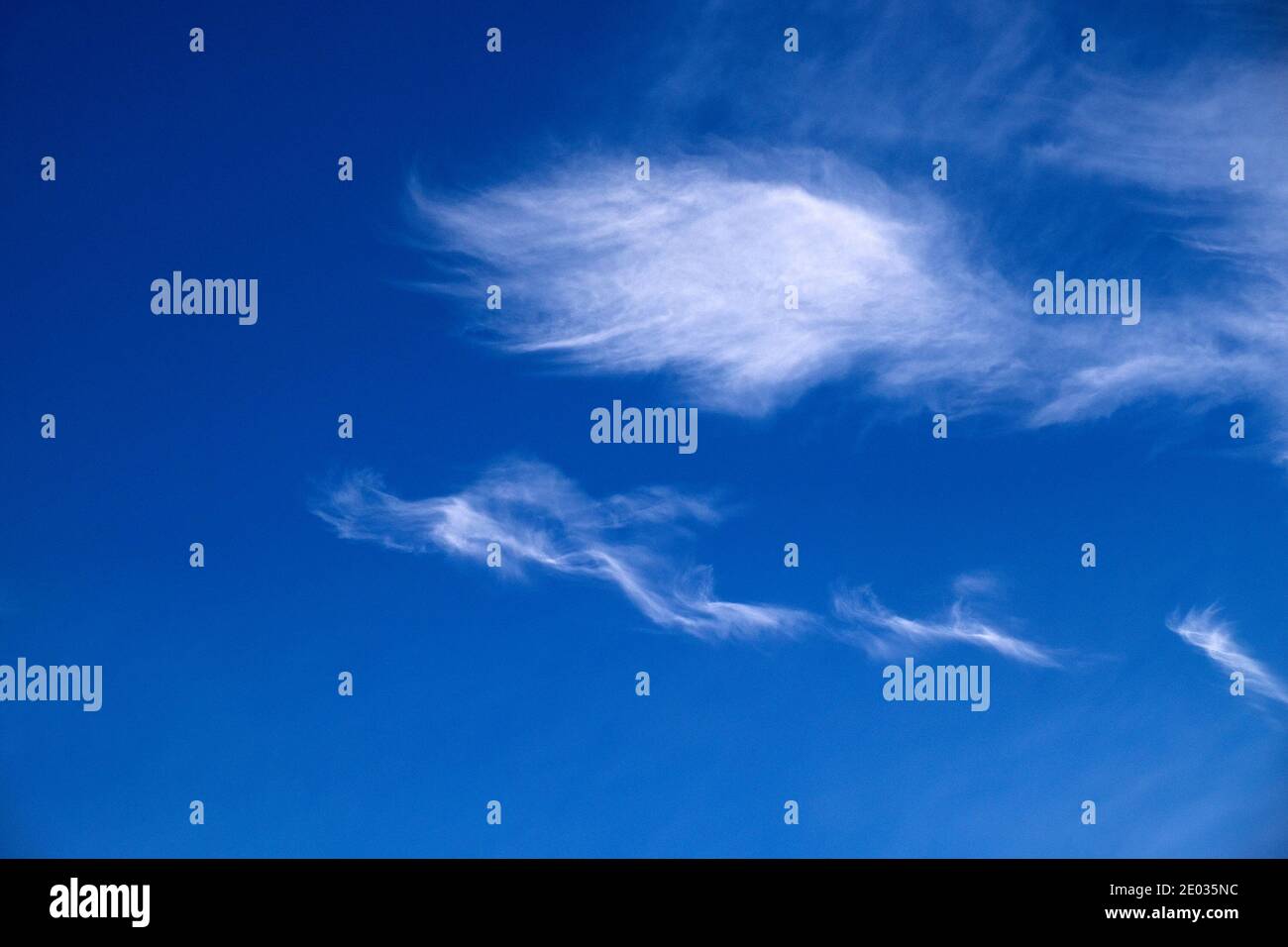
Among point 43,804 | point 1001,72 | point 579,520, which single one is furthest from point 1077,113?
point 43,804

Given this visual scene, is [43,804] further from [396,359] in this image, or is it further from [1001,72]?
[1001,72]

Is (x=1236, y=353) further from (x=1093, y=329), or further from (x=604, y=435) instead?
(x=604, y=435)

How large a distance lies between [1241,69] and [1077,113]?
57 centimetres

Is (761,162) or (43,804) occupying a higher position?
(761,162)

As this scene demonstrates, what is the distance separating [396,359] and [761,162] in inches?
55.6

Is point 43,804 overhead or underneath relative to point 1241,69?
underneath

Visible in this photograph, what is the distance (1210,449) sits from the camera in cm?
479

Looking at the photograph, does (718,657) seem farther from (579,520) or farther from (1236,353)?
(1236,353)
